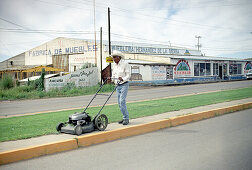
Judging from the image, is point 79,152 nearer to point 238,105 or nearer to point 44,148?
point 44,148

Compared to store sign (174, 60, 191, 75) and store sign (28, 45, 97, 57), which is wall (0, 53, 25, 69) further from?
store sign (174, 60, 191, 75)

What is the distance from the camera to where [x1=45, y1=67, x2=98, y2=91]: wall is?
2263 cm

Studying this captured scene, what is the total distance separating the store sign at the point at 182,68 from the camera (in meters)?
34.5

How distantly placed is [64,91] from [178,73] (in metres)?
18.7

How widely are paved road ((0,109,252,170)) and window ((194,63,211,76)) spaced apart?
3288cm

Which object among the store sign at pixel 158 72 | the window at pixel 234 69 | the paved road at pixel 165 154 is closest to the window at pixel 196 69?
the store sign at pixel 158 72

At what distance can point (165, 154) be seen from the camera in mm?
4234

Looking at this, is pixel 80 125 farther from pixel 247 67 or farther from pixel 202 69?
pixel 247 67

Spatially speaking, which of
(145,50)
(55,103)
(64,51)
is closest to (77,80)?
(55,103)

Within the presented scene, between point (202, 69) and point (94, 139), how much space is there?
3630 cm

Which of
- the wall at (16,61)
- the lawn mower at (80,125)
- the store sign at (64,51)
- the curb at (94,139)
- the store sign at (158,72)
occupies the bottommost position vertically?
the curb at (94,139)

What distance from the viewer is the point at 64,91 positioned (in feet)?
72.6

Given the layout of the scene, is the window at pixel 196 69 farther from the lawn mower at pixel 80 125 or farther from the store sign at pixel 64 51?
the lawn mower at pixel 80 125

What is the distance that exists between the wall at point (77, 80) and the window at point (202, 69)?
18324mm
